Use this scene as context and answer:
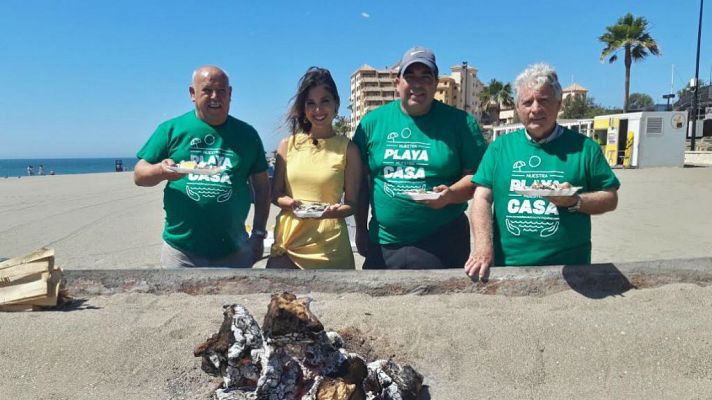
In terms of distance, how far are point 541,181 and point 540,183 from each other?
0.08 m

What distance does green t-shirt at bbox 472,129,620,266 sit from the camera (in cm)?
293

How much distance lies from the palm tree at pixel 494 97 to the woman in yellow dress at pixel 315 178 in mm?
59876

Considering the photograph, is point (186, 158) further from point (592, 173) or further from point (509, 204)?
point (592, 173)

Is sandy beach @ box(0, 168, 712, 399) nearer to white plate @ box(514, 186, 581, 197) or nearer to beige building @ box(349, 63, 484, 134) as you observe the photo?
white plate @ box(514, 186, 581, 197)

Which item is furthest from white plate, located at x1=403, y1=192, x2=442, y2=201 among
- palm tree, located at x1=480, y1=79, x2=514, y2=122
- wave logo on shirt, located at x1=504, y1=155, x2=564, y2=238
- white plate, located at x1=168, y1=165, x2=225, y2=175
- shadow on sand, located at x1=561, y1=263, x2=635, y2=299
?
palm tree, located at x1=480, y1=79, x2=514, y2=122

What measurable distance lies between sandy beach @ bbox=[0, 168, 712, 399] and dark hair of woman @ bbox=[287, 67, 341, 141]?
1.07 meters

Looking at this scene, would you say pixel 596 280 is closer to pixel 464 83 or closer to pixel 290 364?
pixel 290 364

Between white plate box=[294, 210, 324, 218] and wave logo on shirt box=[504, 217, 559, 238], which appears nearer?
wave logo on shirt box=[504, 217, 559, 238]

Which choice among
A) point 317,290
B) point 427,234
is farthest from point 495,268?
point 317,290

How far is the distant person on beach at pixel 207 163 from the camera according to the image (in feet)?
11.2

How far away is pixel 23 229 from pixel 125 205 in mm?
4131

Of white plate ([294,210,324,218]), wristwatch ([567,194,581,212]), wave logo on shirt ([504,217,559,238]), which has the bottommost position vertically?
wave logo on shirt ([504,217,559,238])

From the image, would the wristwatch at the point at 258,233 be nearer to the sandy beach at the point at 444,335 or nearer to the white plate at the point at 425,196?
the sandy beach at the point at 444,335

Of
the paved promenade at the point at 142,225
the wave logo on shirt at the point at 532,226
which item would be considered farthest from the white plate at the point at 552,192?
the paved promenade at the point at 142,225
